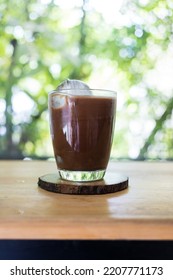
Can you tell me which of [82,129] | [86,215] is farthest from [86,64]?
[86,215]

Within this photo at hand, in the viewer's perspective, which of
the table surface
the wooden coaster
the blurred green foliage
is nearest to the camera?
the table surface

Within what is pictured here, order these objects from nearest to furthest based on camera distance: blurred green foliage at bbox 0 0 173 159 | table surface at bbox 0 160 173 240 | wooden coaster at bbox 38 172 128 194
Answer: table surface at bbox 0 160 173 240, wooden coaster at bbox 38 172 128 194, blurred green foliage at bbox 0 0 173 159

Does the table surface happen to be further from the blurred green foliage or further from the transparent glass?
the blurred green foliage

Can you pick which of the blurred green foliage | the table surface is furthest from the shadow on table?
the blurred green foliage

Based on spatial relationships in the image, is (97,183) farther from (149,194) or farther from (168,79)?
(168,79)

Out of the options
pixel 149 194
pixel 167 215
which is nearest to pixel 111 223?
pixel 167 215
